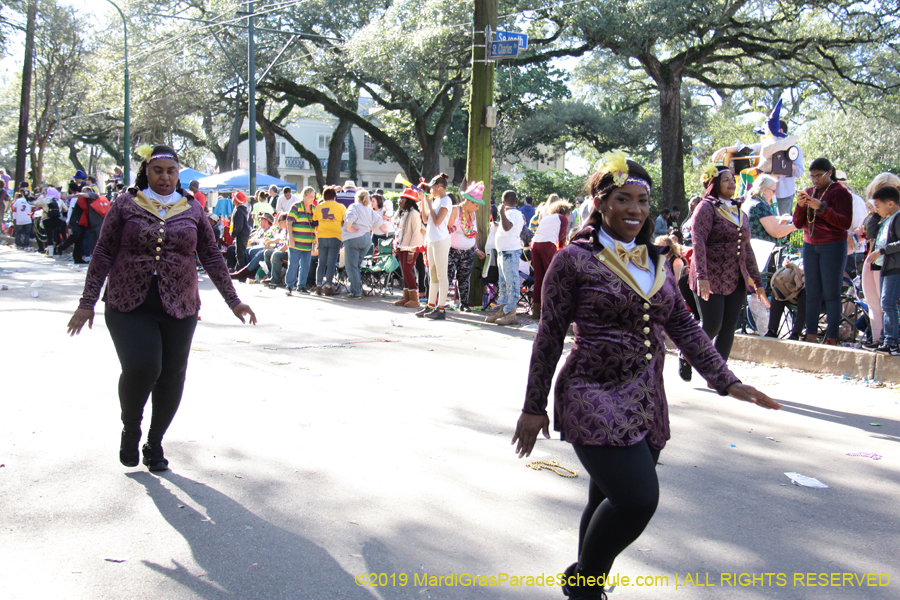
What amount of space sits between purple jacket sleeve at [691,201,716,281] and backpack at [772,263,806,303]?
2.99m

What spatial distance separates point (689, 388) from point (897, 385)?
6.73ft

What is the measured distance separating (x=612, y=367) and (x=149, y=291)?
8.88 feet

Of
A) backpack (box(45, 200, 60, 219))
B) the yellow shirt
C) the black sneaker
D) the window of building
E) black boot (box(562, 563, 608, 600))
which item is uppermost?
the window of building

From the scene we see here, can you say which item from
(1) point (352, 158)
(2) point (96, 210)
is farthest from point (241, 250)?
(1) point (352, 158)

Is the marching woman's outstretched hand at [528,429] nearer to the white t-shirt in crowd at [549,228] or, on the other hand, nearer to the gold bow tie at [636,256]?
the gold bow tie at [636,256]

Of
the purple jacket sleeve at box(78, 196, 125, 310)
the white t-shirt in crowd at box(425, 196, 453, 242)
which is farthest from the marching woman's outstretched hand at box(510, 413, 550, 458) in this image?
the white t-shirt in crowd at box(425, 196, 453, 242)

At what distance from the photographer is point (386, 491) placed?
432cm

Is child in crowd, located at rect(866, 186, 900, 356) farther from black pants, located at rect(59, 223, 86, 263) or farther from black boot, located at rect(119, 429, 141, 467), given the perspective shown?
black pants, located at rect(59, 223, 86, 263)

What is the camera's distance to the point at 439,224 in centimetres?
1136

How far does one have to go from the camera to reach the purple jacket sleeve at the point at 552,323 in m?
2.85

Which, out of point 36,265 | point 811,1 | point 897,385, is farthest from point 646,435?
point 36,265

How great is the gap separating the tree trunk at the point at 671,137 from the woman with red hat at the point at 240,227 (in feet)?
35.9

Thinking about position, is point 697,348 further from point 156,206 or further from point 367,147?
point 367,147

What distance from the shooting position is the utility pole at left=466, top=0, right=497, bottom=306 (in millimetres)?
12141
